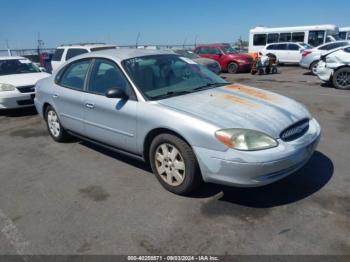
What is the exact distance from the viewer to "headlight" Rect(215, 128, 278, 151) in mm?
3078

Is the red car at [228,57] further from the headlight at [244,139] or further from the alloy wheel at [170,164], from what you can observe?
the headlight at [244,139]

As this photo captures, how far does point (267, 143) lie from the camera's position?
Result: 3.12 meters

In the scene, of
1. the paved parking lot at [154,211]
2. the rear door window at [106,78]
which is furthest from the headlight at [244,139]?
the rear door window at [106,78]

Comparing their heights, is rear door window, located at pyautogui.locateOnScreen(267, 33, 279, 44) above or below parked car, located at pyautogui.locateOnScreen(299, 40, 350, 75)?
above

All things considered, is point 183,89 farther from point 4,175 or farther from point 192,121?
point 4,175

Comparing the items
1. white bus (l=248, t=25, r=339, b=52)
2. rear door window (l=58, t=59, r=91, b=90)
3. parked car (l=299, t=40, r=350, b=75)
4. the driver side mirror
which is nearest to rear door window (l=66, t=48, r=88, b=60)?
rear door window (l=58, t=59, r=91, b=90)

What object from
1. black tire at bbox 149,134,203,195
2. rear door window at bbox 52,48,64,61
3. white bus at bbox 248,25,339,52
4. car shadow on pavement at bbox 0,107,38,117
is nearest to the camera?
black tire at bbox 149,134,203,195

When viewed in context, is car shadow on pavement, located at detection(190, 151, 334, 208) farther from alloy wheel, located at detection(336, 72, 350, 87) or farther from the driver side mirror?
alloy wheel, located at detection(336, 72, 350, 87)

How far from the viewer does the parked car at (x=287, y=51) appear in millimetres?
19906

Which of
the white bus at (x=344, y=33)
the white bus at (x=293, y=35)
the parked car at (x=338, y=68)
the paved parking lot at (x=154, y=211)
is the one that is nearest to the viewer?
the paved parking lot at (x=154, y=211)

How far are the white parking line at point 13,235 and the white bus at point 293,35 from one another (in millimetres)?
22287

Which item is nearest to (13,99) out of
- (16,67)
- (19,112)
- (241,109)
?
(19,112)

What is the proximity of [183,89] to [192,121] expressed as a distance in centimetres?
93

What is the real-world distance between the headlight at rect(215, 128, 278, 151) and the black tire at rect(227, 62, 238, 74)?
15016 millimetres
